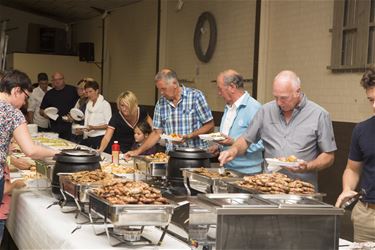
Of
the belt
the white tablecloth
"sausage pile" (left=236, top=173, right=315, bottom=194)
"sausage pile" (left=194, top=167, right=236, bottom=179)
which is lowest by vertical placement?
the white tablecloth

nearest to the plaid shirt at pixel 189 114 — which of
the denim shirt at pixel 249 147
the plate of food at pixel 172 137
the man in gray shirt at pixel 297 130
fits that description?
the plate of food at pixel 172 137

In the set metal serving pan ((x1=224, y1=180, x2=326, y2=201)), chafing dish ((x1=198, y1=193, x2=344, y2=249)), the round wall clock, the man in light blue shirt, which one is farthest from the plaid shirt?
the round wall clock

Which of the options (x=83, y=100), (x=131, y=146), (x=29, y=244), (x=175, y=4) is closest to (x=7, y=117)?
(x=29, y=244)

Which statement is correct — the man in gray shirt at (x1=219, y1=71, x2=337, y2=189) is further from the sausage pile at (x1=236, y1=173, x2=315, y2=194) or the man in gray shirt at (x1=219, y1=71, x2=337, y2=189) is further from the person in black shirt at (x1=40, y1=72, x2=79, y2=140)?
the person in black shirt at (x1=40, y1=72, x2=79, y2=140)

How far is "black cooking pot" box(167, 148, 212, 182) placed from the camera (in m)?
3.10

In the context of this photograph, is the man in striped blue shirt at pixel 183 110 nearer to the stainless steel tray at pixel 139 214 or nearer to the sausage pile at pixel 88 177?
the sausage pile at pixel 88 177

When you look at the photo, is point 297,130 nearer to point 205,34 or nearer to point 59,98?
point 59,98

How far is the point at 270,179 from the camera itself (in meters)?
2.48

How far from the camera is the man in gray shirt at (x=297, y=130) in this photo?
3072 mm

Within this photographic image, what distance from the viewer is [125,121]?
489cm

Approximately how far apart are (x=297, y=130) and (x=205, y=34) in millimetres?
5319

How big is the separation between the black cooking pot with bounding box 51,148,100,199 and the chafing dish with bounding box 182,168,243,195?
17.5 inches

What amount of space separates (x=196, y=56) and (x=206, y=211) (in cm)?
676

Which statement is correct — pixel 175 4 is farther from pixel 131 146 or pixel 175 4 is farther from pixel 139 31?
pixel 131 146
